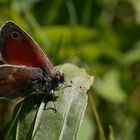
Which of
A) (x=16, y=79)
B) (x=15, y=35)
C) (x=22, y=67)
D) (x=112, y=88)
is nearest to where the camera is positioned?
(x=15, y=35)

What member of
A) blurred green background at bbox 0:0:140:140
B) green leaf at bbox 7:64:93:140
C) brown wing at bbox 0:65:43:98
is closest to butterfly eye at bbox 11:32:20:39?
brown wing at bbox 0:65:43:98

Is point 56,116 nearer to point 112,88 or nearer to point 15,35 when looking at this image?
point 15,35

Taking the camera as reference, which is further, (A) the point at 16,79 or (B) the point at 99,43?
(B) the point at 99,43

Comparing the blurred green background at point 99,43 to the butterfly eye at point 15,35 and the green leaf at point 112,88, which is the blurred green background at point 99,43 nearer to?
the green leaf at point 112,88

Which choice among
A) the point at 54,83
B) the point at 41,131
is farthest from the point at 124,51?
the point at 41,131

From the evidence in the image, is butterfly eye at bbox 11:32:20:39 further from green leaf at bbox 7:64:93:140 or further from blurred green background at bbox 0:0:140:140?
blurred green background at bbox 0:0:140:140

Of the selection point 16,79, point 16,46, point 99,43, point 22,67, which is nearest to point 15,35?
point 16,46

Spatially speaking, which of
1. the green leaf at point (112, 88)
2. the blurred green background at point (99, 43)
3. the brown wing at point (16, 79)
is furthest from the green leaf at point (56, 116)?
the green leaf at point (112, 88)

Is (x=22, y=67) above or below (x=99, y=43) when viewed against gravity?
below
